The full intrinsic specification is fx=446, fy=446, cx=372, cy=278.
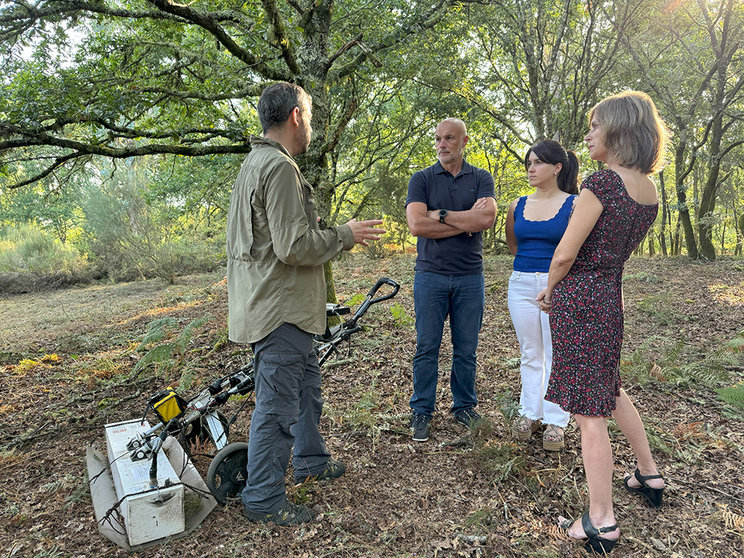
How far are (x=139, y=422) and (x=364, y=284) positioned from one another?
19.1 ft

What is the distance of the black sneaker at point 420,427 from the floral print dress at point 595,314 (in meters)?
1.32

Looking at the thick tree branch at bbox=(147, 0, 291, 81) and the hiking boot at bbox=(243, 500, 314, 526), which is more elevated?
the thick tree branch at bbox=(147, 0, 291, 81)

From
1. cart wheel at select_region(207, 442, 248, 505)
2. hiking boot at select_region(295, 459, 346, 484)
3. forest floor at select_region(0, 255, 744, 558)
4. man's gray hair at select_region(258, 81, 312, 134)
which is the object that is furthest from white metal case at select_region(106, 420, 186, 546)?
man's gray hair at select_region(258, 81, 312, 134)

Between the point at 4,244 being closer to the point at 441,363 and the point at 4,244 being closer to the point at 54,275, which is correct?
the point at 54,275

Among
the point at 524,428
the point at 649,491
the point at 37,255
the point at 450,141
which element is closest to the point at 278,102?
the point at 450,141

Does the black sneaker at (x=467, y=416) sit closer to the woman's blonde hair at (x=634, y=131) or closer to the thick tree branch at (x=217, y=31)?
the woman's blonde hair at (x=634, y=131)

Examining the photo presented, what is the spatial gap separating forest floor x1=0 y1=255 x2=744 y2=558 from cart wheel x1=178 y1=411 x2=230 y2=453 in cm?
21

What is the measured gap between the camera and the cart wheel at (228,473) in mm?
2695

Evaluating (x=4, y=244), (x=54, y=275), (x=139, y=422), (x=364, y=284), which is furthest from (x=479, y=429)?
(x=4, y=244)

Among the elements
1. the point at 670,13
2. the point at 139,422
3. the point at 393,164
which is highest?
the point at 670,13

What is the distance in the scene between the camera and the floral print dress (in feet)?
7.50

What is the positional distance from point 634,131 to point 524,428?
86.4 inches

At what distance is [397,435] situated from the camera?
3.60 meters

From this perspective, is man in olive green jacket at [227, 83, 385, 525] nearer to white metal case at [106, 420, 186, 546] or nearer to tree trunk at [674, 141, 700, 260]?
white metal case at [106, 420, 186, 546]
